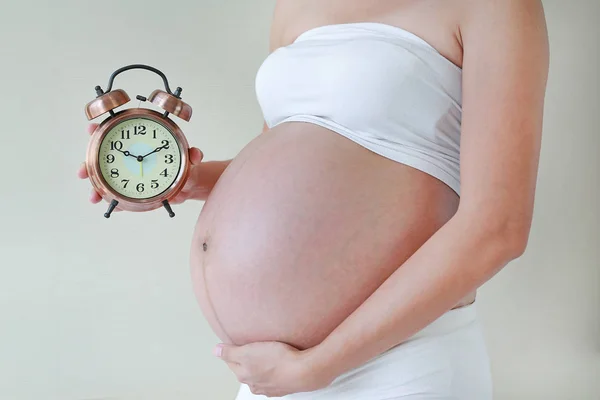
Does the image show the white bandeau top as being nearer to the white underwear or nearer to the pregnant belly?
the pregnant belly

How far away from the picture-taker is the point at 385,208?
85cm

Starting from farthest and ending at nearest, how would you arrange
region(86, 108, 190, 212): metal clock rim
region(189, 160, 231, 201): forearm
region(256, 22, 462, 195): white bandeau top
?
region(189, 160, 231, 201): forearm, region(86, 108, 190, 212): metal clock rim, region(256, 22, 462, 195): white bandeau top

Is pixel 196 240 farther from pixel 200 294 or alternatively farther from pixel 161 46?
pixel 161 46

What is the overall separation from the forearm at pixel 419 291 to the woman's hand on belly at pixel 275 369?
19 millimetres

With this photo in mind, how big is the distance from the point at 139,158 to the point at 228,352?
0.31m

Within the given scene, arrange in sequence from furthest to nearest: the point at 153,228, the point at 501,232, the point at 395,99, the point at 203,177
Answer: the point at 153,228
the point at 203,177
the point at 395,99
the point at 501,232

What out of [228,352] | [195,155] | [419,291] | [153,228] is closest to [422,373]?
[419,291]

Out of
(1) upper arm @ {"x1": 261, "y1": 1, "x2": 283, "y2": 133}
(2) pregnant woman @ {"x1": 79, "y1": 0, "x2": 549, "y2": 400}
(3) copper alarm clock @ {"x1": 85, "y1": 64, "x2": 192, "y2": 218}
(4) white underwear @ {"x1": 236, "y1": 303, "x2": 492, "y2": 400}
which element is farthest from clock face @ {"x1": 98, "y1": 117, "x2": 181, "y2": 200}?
(4) white underwear @ {"x1": 236, "y1": 303, "x2": 492, "y2": 400}

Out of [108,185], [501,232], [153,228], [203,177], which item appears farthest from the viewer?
[153,228]

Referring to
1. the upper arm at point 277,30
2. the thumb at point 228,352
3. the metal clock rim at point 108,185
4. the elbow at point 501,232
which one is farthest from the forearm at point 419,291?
the upper arm at point 277,30

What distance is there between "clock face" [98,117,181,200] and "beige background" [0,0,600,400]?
554mm

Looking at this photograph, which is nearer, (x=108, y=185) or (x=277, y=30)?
(x=108, y=185)

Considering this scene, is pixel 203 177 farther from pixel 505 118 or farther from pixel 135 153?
pixel 505 118

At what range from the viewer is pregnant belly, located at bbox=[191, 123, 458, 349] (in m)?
0.84
